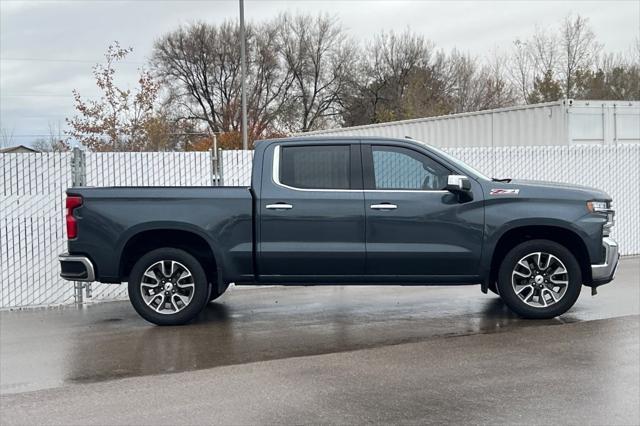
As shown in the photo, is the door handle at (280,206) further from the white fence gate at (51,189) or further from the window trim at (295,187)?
the white fence gate at (51,189)

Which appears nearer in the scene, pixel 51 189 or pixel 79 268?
pixel 79 268

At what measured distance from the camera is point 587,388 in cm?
594

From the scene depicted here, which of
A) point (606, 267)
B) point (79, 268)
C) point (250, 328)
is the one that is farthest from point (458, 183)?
point (79, 268)

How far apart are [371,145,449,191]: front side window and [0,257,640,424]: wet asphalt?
1.50m

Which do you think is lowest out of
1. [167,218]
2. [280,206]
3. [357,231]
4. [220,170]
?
[357,231]

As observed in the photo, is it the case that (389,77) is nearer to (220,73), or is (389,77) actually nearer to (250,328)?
(220,73)

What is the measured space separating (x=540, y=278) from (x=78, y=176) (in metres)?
5.99

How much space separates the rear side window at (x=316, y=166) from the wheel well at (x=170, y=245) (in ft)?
3.84

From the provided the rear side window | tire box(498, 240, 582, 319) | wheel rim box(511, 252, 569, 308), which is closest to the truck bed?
the rear side window

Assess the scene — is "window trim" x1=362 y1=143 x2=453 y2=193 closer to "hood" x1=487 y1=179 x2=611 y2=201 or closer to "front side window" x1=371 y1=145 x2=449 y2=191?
"front side window" x1=371 y1=145 x2=449 y2=191

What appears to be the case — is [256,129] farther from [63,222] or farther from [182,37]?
[63,222]

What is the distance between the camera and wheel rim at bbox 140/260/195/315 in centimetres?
848

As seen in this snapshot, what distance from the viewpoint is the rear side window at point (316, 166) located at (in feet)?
27.8

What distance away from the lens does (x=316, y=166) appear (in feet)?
28.1
